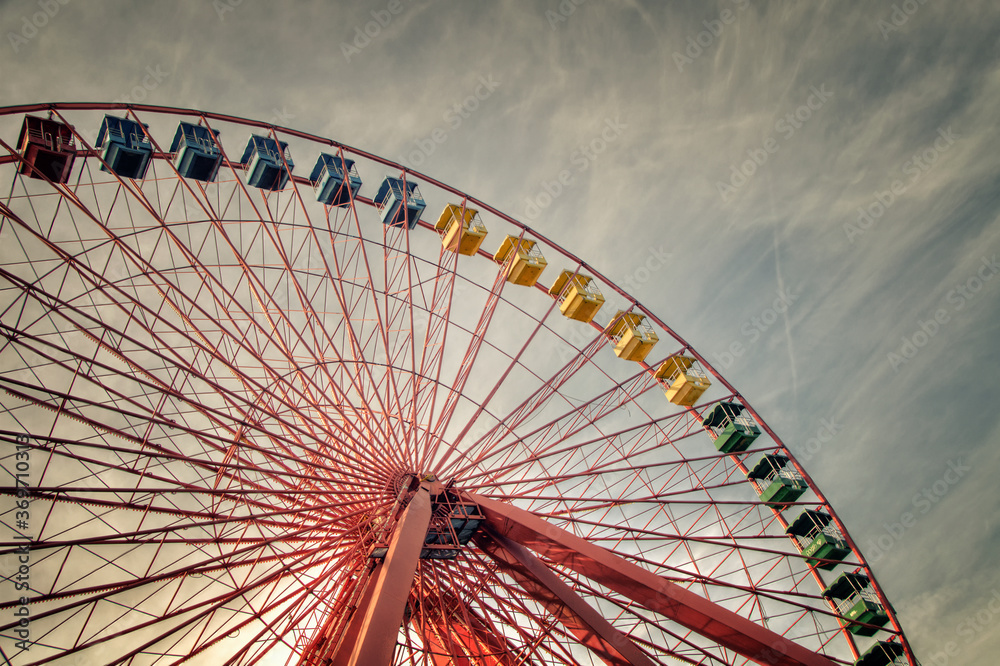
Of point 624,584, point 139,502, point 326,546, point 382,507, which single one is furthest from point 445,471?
point 139,502

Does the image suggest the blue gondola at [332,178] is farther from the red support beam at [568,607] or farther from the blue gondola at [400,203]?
the red support beam at [568,607]

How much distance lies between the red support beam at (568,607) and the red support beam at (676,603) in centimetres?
68

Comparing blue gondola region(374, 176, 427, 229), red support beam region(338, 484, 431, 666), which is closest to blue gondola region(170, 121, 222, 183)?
blue gondola region(374, 176, 427, 229)

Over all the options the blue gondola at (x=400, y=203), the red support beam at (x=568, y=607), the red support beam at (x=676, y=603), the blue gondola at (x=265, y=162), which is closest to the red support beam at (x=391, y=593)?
the red support beam at (x=568, y=607)

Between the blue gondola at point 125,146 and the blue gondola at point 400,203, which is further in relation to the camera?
the blue gondola at point 400,203

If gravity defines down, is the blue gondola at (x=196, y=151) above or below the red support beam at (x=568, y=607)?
above

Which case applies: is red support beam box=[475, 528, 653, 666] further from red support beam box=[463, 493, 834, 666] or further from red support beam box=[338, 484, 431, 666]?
red support beam box=[338, 484, 431, 666]

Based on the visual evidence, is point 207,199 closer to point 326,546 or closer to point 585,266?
point 326,546

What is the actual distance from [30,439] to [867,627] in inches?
990

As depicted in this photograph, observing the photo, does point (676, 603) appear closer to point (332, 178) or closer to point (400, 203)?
point (400, 203)

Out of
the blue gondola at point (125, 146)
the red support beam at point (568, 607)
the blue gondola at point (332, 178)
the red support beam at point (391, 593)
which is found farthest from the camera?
the blue gondola at point (332, 178)

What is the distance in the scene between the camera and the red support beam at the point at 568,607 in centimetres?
1558

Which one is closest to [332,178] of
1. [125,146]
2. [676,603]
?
[125,146]

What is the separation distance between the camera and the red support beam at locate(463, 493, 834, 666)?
15.9 m
